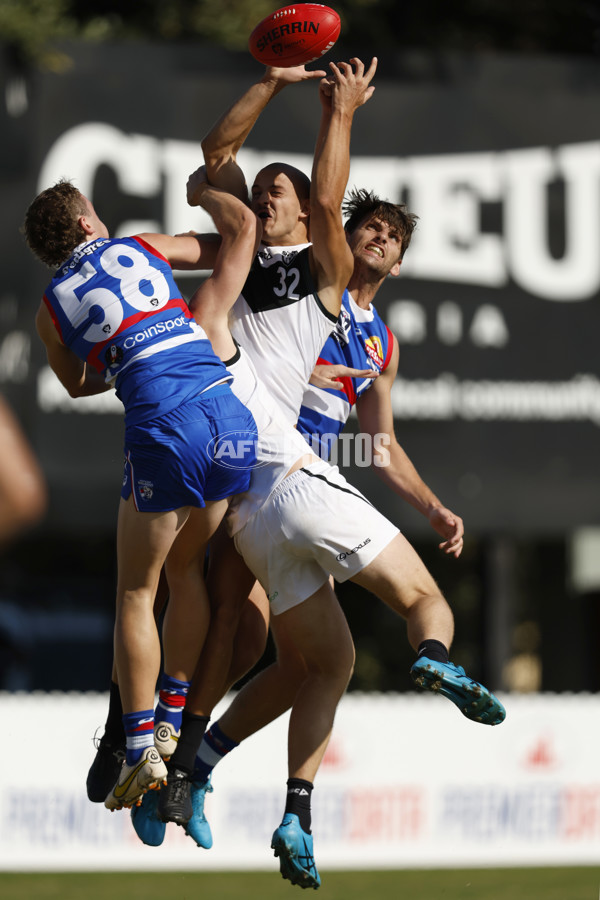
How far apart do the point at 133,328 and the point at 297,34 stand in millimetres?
1538

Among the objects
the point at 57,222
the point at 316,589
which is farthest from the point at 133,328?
the point at 316,589

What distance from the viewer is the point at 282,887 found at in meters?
13.1

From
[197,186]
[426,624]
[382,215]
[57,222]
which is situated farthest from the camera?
[382,215]

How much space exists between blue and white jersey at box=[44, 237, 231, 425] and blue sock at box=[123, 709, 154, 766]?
1333mm

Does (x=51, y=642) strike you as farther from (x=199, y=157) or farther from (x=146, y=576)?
(x=146, y=576)

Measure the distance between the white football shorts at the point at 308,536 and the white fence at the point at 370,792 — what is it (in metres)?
6.63

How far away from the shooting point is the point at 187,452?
18.7ft

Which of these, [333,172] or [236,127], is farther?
[236,127]

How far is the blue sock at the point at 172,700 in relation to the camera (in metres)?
6.14

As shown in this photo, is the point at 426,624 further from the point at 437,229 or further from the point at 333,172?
the point at 437,229

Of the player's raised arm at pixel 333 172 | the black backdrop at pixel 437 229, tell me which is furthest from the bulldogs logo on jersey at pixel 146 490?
the black backdrop at pixel 437 229

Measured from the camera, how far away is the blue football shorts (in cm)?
Answer: 569

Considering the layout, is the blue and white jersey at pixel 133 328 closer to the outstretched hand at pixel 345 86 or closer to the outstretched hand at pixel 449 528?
the outstretched hand at pixel 345 86

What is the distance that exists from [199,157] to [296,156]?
3.26 ft
